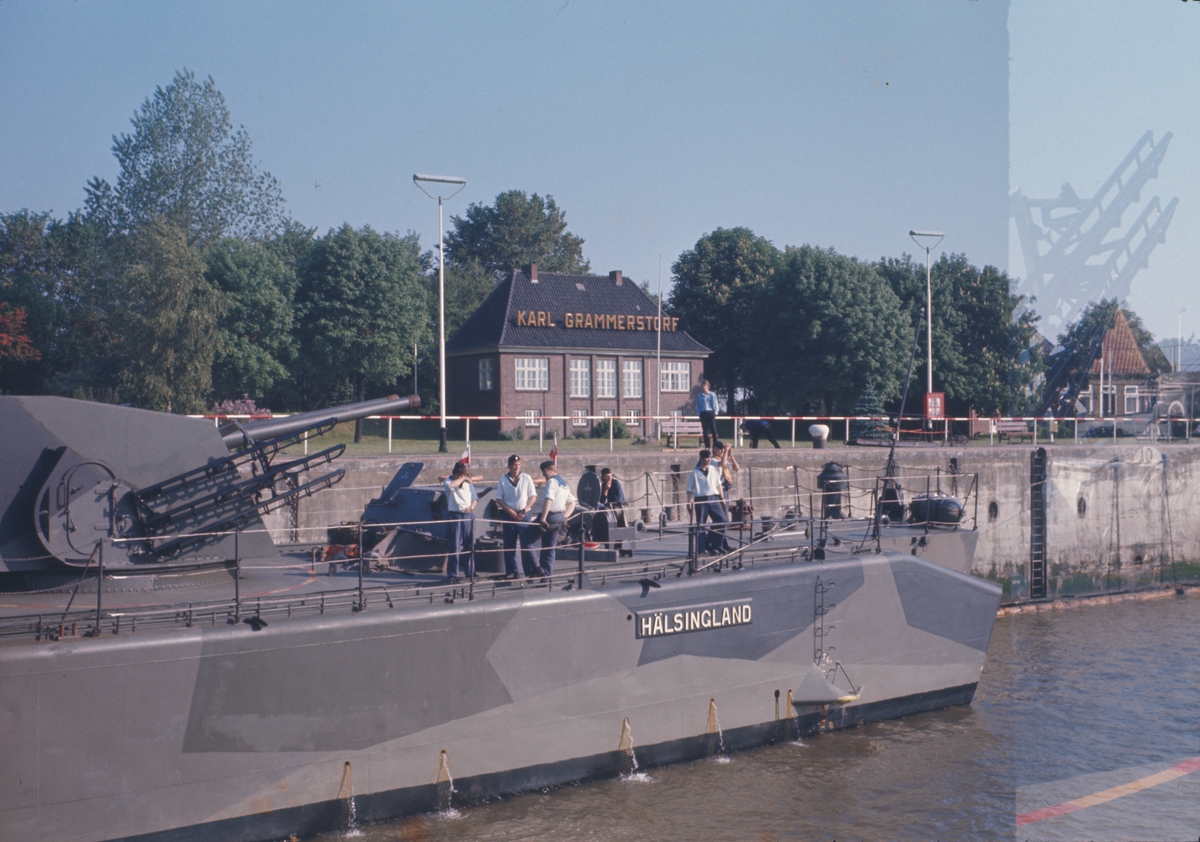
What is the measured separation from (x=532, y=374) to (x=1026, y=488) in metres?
25.7

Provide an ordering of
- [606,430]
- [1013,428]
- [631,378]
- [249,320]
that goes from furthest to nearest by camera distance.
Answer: [631,378] → [249,320] → [606,430] → [1013,428]

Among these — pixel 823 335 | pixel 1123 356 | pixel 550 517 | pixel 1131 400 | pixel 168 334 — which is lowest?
pixel 550 517

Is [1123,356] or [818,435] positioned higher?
[1123,356]

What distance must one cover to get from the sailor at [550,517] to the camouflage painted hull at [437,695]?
1.86 feet

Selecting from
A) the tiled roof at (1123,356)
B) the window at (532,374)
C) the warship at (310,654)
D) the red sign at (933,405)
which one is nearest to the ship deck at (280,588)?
the warship at (310,654)

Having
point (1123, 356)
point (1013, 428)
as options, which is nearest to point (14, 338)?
point (1013, 428)

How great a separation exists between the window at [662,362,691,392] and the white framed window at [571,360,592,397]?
384 centimetres

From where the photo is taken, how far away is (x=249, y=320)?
1666 inches

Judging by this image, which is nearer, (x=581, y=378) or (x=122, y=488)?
(x=122, y=488)

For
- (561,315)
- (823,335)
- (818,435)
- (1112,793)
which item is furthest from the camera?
(561,315)

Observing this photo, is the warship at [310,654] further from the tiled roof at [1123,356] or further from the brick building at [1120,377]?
the tiled roof at [1123,356]

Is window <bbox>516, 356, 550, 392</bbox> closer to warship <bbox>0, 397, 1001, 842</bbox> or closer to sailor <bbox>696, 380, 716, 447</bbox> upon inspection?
sailor <bbox>696, 380, 716, 447</bbox>

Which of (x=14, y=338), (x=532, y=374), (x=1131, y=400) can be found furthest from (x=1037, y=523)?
(x=1131, y=400)

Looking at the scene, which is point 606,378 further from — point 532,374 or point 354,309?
point 354,309
